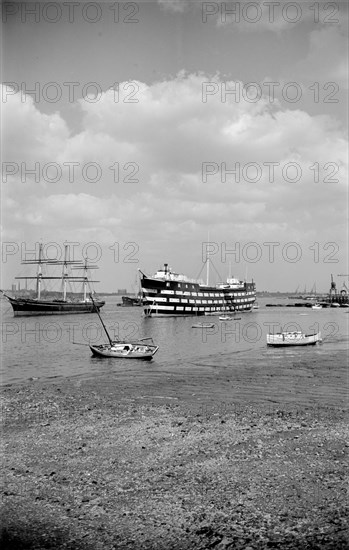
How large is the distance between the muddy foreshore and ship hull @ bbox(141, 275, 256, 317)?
A: 77.0m

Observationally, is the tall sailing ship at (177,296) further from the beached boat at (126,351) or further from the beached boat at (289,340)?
the beached boat at (126,351)

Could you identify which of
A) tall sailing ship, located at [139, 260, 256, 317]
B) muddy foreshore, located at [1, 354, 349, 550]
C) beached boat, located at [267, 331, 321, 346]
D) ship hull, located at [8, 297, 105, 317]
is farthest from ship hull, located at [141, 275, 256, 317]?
muddy foreshore, located at [1, 354, 349, 550]

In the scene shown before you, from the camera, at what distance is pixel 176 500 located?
8.45 metres

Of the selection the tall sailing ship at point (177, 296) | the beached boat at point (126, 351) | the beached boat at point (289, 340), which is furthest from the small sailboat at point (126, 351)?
the tall sailing ship at point (177, 296)

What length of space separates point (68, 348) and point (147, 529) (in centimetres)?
3639

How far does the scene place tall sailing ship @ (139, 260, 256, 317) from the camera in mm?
95312

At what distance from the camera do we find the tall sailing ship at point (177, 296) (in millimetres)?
95312

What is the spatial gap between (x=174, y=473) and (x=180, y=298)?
290 feet

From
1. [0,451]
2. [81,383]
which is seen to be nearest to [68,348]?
[81,383]

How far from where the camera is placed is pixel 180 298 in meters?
98.0

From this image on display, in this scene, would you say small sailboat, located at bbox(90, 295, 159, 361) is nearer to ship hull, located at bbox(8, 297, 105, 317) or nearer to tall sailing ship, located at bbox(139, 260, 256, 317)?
tall sailing ship, located at bbox(139, 260, 256, 317)

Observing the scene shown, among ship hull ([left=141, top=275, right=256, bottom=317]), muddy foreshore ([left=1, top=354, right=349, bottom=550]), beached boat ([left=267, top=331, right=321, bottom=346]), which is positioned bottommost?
beached boat ([left=267, top=331, right=321, bottom=346])

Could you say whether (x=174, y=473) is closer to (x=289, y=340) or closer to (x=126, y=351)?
(x=126, y=351)

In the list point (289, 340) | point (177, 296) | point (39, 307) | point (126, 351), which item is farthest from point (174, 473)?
point (39, 307)
